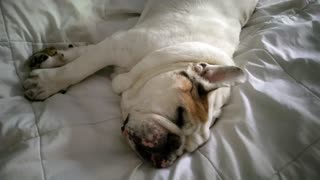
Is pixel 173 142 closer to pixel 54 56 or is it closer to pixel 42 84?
pixel 42 84

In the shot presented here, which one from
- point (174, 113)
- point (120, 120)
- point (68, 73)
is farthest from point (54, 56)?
point (174, 113)

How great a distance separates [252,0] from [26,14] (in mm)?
1004

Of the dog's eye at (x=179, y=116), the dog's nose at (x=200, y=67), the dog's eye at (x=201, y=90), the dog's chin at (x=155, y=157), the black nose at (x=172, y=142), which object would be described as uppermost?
the dog's nose at (x=200, y=67)

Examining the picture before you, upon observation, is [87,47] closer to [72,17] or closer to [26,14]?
[72,17]

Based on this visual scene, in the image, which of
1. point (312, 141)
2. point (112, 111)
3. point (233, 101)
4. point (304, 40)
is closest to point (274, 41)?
point (304, 40)

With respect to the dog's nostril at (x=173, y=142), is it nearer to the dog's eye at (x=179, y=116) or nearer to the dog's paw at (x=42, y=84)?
the dog's eye at (x=179, y=116)

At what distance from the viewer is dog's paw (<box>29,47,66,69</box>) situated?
1373 millimetres

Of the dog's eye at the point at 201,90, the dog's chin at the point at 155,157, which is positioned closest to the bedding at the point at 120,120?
the dog's chin at the point at 155,157

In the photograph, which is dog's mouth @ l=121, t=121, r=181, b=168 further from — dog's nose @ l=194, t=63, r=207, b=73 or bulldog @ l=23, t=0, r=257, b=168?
dog's nose @ l=194, t=63, r=207, b=73

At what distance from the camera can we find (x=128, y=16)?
5.70 feet

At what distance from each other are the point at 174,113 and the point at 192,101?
70 mm

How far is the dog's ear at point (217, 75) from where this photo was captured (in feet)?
3.66

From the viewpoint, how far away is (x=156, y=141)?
1.10 metres

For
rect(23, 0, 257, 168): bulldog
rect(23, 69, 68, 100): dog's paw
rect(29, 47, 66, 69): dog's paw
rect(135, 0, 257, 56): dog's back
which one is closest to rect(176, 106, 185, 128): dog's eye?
rect(23, 0, 257, 168): bulldog
